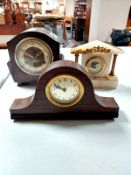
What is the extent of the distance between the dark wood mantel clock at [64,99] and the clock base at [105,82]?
17 centimetres

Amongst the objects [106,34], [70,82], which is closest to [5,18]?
[106,34]

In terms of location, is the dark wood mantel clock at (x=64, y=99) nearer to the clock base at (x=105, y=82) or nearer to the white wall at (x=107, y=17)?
the clock base at (x=105, y=82)

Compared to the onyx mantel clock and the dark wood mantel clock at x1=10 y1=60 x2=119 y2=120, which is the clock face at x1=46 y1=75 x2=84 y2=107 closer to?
the dark wood mantel clock at x1=10 y1=60 x2=119 y2=120

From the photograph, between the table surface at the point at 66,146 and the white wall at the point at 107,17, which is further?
the white wall at the point at 107,17

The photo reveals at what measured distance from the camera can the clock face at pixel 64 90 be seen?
43 cm

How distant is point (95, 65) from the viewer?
2.01 ft

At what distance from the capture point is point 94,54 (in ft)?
1.93

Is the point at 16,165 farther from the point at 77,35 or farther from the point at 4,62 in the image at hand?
the point at 77,35

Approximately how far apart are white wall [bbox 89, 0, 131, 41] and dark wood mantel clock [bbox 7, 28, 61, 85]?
2.66 meters

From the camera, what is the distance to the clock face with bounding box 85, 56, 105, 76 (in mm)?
597

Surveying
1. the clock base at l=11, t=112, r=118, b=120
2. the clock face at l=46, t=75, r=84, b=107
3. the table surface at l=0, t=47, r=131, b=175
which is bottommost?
the table surface at l=0, t=47, r=131, b=175

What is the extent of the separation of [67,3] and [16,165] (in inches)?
287

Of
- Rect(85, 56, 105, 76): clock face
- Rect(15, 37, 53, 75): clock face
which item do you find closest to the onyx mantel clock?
Rect(85, 56, 105, 76): clock face

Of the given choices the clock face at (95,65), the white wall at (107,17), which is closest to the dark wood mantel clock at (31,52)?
the clock face at (95,65)
